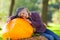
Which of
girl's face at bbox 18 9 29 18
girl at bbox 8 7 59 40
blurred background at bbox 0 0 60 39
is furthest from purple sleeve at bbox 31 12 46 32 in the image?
blurred background at bbox 0 0 60 39

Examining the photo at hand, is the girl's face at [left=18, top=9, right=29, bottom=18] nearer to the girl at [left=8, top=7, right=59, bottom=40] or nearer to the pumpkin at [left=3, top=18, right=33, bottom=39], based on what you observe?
the girl at [left=8, top=7, right=59, bottom=40]

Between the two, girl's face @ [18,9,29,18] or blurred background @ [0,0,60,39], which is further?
blurred background @ [0,0,60,39]

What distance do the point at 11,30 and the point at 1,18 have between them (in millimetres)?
9873

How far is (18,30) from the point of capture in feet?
12.9

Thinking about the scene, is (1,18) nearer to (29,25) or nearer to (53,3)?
(53,3)

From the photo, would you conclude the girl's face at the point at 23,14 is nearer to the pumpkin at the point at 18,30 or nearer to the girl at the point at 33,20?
the girl at the point at 33,20

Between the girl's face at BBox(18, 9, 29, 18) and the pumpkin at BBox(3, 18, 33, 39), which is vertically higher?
the girl's face at BBox(18, 9, 29, 18)

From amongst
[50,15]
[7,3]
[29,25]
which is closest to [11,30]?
[29,25]

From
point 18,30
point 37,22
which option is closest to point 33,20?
point 37,22

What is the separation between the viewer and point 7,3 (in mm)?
13672

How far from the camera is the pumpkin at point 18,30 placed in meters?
3.93

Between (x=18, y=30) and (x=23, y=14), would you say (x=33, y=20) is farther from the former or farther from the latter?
(x=18, y=30)

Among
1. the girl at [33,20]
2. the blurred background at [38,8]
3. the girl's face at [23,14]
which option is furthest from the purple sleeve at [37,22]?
the blurred background at [38,8]

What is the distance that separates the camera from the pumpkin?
393cm
